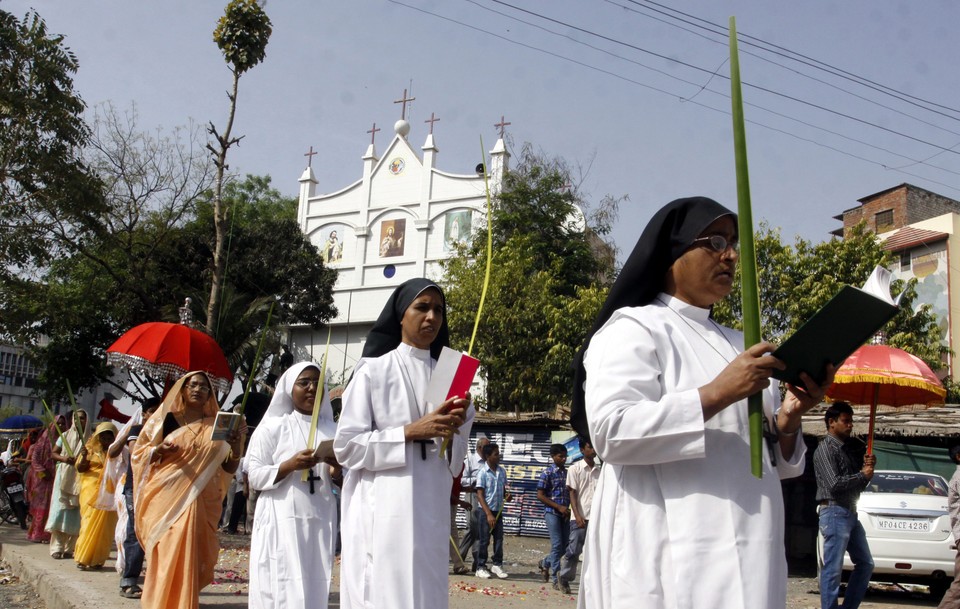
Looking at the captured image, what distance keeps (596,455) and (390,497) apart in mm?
1265

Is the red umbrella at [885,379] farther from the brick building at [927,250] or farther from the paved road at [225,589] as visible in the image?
the brick building at [927,250]

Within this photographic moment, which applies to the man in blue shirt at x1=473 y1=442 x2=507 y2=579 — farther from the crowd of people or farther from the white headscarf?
the white headscarf

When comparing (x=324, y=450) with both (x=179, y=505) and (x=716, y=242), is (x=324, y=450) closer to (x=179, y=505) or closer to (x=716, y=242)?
(x=179, y=505)

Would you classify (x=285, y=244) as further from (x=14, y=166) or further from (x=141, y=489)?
(x=141, y=489)

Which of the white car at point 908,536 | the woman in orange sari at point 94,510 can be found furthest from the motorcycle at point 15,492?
the white car at point 908,536

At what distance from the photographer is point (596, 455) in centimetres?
505

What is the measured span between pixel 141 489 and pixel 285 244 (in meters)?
26.0

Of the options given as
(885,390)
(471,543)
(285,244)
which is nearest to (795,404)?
(885,390)

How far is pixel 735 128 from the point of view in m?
2.26

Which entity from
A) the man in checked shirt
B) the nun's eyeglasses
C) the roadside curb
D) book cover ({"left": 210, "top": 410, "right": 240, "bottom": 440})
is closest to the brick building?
the man in checked shirt

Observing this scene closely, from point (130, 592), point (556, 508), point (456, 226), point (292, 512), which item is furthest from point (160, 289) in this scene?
point (292, 512)

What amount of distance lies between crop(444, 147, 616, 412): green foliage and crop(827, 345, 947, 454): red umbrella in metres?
13.8

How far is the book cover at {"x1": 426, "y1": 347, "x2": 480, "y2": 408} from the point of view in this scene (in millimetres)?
4078

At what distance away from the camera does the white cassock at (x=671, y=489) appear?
244 centimetres
